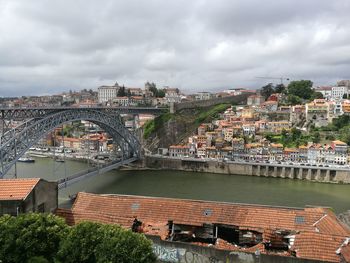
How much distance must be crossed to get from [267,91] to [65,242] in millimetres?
59983

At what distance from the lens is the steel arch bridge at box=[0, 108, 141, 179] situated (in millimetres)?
20741

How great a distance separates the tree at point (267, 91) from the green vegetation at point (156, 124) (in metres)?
23.3

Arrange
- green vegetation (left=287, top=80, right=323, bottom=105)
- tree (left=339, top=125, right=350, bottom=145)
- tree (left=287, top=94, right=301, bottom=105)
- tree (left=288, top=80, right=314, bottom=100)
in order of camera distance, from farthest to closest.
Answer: tree (left=288, top=80, right=314, bottom=100) → green vegetation (left=287, top=80, right=323, bottom=105) → tree (left=287, top=94, right=301, bottom=105) → tree (left=339, top=125, right=350, bottom=145)

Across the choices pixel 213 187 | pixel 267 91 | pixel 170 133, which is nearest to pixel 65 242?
pixel 213 187

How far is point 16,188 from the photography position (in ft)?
→ 35.0

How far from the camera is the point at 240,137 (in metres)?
41.5

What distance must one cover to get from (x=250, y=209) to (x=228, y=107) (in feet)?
153

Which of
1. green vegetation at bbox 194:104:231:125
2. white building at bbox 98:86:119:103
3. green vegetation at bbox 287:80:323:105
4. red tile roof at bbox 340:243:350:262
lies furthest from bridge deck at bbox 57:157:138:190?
white building at bbox 98:86:119:103

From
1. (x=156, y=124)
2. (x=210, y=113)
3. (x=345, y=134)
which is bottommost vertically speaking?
(x=345, y=134)

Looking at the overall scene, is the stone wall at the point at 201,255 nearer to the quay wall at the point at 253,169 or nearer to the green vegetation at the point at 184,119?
the quay wall at the point at 253,169

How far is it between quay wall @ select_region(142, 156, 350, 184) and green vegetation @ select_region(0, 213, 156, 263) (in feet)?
89.7

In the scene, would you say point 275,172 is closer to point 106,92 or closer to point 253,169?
point 253,169

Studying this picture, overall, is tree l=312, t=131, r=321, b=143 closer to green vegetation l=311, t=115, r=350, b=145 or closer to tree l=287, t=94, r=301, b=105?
green vegetation l=311, t=115, r=350, b=145

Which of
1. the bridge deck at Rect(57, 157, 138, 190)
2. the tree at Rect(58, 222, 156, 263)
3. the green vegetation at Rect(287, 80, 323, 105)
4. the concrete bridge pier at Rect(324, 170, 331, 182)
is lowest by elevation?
the concrete bridge pier at Rect(324, 170, 331, 182)
